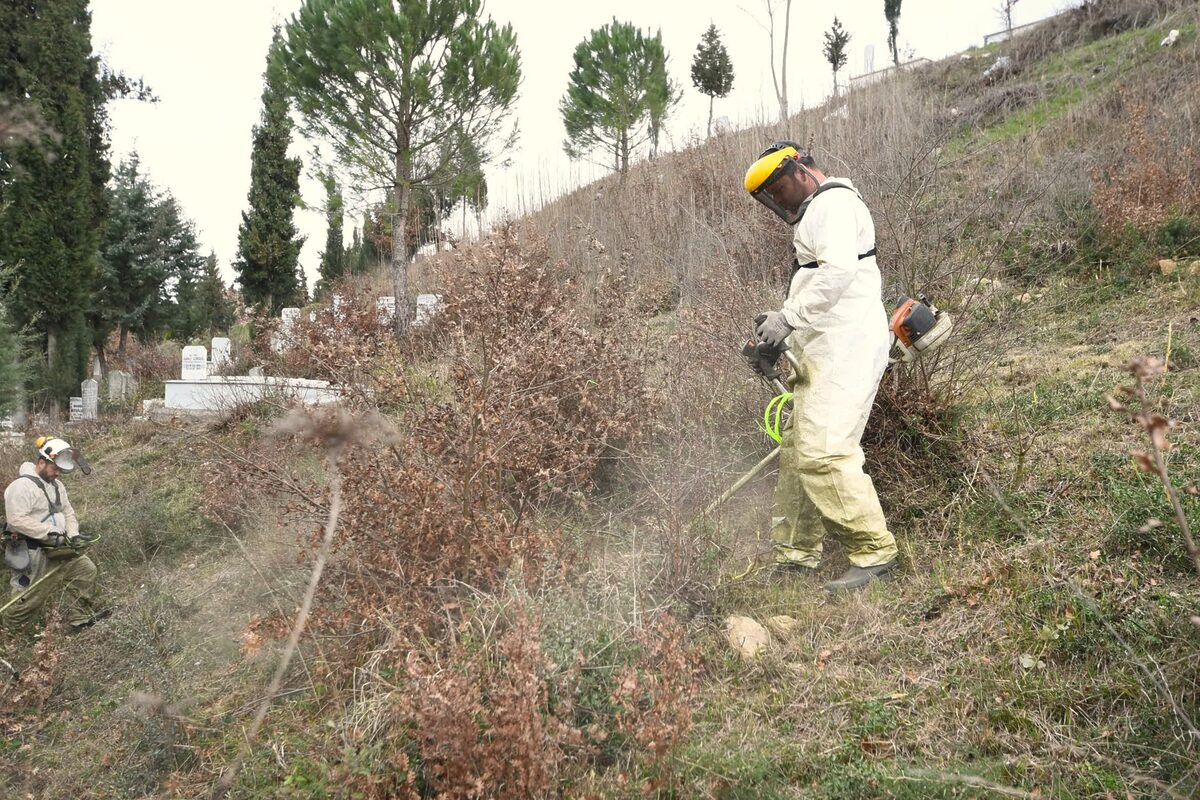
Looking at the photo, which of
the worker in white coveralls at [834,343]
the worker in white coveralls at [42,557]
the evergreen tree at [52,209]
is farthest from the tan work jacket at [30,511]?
the evergreen tree at [52,209]

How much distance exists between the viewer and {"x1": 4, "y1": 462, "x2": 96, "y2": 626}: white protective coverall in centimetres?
645

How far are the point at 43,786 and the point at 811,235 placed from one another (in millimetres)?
4671

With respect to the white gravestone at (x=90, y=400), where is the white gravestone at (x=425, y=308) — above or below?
above

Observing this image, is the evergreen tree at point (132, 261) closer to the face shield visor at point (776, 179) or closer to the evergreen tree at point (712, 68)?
the evergreen tree at point (712, 68)

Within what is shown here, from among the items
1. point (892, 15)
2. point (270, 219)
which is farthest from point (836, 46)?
point (270, 219)

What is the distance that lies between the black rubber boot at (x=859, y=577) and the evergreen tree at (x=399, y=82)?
8.82 meters

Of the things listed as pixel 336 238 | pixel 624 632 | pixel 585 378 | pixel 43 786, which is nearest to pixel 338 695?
pixel 624 632

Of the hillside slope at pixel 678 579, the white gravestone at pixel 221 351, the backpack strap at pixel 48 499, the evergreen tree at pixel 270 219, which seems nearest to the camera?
the hillside slope at pixel 678 579

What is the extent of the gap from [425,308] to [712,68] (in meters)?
15.8

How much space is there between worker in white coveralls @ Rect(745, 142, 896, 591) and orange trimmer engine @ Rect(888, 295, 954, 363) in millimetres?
109

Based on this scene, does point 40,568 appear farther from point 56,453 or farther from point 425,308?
point 425,308

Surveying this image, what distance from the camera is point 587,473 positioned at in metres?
4.91

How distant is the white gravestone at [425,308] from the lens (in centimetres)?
1105

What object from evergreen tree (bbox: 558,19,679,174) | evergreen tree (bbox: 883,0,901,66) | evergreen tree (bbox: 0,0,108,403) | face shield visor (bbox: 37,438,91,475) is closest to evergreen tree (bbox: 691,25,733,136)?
evergreen tree (bbox: 558,19,679,174)
